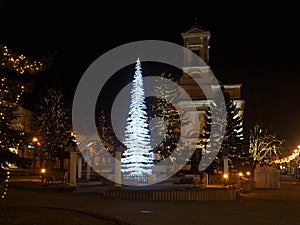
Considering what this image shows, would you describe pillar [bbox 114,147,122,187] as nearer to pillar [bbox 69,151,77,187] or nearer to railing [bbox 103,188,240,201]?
railing [bbox 103,188,240,201]

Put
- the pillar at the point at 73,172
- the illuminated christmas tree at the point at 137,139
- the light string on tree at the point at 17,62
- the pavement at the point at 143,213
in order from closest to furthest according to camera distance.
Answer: the light string on tree at the point at 17,62
the pavement at the point at 143,213
the pillar at the point at 73,172
the illuminated christmas tree at the point at 137,139

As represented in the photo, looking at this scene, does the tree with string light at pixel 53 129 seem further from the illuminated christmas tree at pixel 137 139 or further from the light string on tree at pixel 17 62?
the light string on tree at pixel 17 62

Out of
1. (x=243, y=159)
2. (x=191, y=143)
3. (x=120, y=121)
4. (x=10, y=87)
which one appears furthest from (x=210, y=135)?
(x=10, y=87)

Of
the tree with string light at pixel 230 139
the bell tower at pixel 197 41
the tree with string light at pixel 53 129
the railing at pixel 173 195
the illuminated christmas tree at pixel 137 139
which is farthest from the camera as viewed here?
the bell tower at pixel 197 41

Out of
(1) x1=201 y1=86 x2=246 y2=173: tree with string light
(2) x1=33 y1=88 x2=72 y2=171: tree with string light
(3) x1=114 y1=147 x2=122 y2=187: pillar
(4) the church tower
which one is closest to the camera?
(3) x1=114 y1=147 x2=122 y2=187: pillar

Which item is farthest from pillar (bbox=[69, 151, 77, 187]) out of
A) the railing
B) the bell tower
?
the bell tower

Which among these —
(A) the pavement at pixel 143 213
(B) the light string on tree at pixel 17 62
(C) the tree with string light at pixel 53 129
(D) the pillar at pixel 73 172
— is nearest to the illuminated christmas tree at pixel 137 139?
(D) the pillar at pixel 73 172

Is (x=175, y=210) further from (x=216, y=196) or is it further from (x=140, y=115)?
(x=140, y=115)

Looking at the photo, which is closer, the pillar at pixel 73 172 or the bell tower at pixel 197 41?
the pillar at pixel 73 172

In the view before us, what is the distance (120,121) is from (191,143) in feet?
29.7

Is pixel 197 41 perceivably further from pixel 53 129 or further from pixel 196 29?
pixel 53 129

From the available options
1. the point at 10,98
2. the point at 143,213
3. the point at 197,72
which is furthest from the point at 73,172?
the point at 197,72

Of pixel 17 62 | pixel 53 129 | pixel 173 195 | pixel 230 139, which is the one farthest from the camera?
pixel 53 129

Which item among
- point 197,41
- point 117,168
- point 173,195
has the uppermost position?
point 197,41
